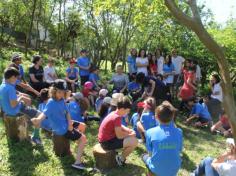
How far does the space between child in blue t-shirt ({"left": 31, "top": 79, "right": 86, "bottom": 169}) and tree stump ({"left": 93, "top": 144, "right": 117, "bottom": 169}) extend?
0.29 metres

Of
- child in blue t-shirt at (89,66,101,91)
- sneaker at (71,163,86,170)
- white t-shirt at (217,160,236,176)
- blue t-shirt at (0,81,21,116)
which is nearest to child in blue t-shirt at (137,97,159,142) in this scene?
sneaker at (71,163,86,170)

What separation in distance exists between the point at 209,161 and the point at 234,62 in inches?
474

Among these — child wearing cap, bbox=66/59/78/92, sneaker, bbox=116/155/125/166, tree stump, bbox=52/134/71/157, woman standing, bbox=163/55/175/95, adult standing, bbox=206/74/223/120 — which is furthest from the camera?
woman standing, bbox=163/55/175/95

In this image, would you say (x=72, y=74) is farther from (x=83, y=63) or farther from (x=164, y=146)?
(x=164, y=146)

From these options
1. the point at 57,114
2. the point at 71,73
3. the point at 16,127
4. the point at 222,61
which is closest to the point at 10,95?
the point at 16,127

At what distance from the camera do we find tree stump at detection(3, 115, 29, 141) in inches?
304

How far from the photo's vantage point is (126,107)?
668 cm

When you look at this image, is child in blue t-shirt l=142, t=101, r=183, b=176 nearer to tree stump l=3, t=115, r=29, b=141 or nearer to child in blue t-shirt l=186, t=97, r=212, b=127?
tree stump l=3, t=115, r=29, b=141

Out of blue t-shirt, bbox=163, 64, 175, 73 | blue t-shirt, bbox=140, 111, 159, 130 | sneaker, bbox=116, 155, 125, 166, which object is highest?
blue t-shirt, bbox=163, 64, 175, 73

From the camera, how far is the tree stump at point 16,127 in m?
7.73

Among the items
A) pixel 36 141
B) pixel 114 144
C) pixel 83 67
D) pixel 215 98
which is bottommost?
pixel 36 141

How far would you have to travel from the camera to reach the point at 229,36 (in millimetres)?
17375

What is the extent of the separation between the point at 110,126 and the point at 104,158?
59 centimetres

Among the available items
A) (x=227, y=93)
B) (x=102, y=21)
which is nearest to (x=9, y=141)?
(x=227, y=93)
